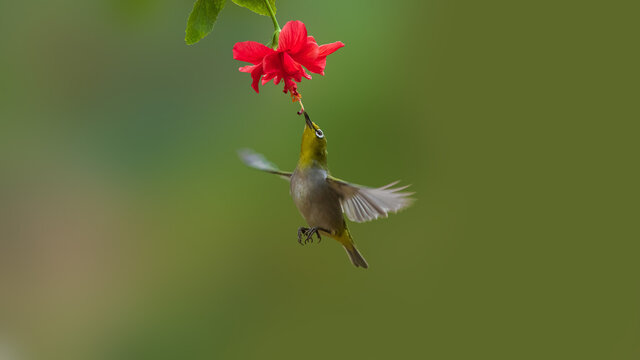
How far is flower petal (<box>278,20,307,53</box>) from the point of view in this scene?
56cm

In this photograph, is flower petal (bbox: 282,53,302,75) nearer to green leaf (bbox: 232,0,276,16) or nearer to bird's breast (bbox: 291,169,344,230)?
green leaf (bbox: 232,0,276,16)

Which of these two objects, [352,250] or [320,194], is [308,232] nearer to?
[320,194]

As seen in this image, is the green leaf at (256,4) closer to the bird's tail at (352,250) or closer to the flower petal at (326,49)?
the flower petal at (326,49)

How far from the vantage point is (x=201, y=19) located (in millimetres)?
560

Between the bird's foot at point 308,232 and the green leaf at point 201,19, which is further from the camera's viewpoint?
the bird's foot at point 308,232

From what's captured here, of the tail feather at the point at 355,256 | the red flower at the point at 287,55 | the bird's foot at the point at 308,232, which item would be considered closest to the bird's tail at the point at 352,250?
the tail feather at the point at 355,256

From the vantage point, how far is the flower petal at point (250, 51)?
556 millimetres

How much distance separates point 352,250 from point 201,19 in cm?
58

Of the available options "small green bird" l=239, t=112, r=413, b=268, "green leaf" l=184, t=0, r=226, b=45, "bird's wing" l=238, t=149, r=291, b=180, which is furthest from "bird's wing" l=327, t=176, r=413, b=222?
"green leaf" l=184, t=0, r=226, b=45

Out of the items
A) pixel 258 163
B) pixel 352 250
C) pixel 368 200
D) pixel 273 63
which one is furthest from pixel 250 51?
pixel 352 250

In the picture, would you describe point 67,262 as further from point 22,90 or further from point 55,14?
point 55,14

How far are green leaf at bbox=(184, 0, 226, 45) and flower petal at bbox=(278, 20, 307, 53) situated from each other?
0.20ft

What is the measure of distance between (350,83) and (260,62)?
82.1 inches

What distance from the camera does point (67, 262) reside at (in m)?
2.54
